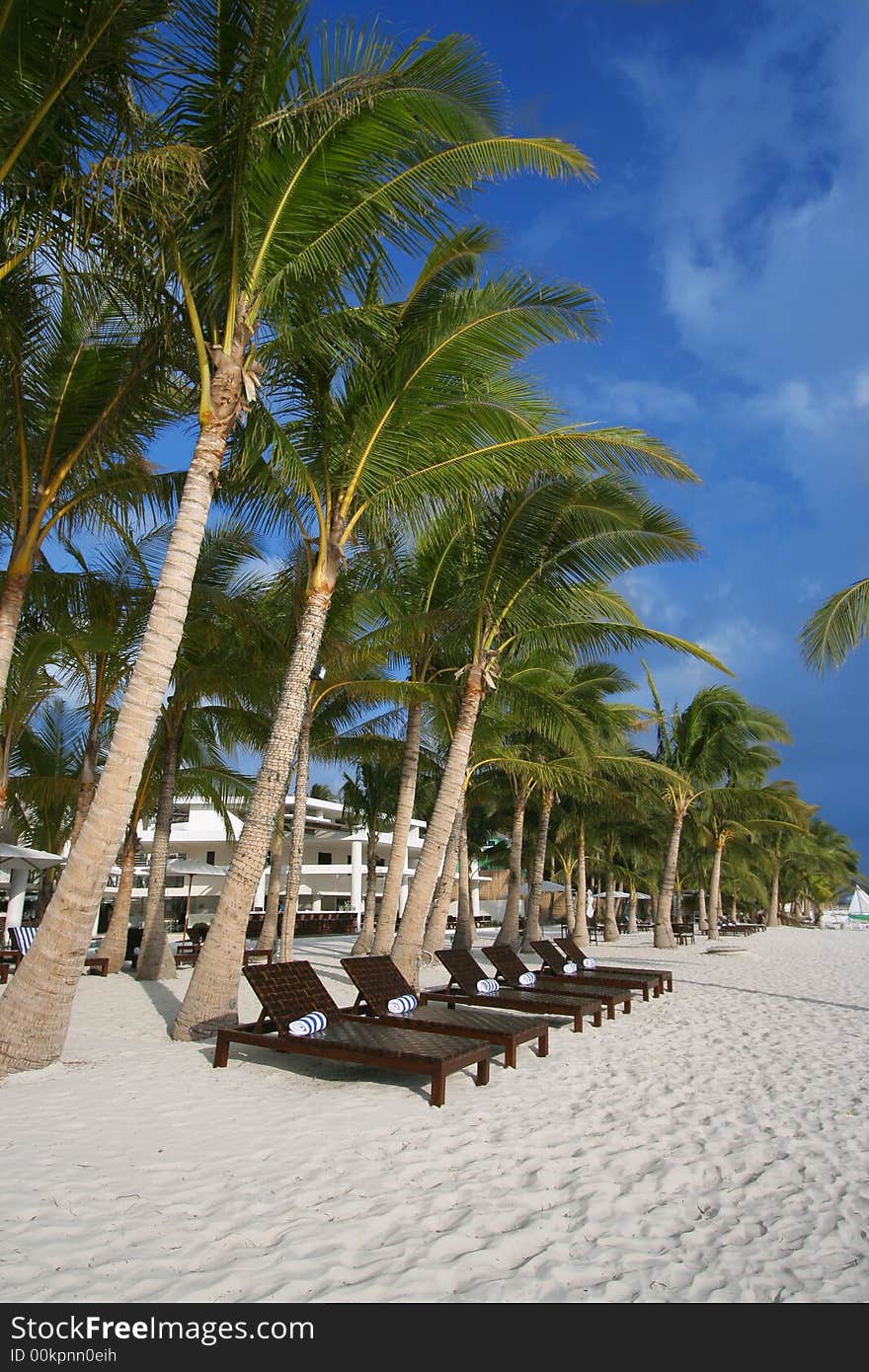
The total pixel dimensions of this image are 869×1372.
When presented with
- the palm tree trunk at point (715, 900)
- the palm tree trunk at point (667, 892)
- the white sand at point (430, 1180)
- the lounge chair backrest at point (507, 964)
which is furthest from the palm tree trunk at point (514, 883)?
the palm tree trunk at point (715, 900)

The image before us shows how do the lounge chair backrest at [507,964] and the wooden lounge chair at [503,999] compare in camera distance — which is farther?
the lounge chair backrest at [507,964]

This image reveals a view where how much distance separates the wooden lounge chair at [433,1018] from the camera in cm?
696

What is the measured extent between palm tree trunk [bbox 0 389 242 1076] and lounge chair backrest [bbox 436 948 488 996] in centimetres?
431

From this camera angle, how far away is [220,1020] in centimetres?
779

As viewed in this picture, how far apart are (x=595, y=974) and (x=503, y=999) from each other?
4.62 m

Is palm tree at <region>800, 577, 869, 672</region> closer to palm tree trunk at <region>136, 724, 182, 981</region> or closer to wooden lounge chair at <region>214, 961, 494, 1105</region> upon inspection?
wooden lounge chair at <region>214, 961, 494, 1105</region>

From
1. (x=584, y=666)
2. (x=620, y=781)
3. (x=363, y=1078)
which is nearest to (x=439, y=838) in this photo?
(x=363, y=1078)

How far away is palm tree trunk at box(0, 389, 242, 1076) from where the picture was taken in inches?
243

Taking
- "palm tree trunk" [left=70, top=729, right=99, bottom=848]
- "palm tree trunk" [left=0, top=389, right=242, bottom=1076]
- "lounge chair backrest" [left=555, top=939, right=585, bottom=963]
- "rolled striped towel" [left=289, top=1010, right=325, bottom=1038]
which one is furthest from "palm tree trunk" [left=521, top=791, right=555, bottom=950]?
"palm tree trunk" [left=0, top=389, right=242, bottom=1076]

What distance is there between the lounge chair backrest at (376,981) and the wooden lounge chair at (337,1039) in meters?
0.28

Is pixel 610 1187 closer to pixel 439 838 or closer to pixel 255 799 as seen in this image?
pixel 255 799

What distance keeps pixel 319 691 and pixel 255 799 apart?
670 cm

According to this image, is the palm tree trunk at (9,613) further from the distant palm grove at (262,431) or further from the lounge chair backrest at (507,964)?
the lounge chair backrest at (507,964)

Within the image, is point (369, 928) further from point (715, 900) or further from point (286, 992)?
point (715, 900)
